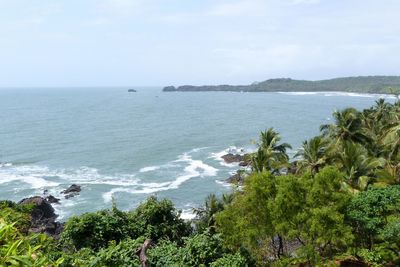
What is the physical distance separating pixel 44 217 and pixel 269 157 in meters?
30.3

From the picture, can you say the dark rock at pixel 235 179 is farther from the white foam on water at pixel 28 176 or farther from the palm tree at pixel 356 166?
the palm tree at pixel 356 166

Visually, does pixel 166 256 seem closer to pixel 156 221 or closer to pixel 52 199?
pixel 156 221

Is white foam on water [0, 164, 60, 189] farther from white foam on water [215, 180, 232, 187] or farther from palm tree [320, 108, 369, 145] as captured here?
palm tree [320, 108, 369, 145]

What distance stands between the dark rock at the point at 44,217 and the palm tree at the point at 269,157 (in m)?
25.3

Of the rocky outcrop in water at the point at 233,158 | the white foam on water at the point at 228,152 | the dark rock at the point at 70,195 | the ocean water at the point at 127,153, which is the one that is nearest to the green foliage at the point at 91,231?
the ocean water at the point at 127,153

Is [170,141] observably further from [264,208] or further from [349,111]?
[264,208]

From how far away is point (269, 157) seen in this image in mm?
35188

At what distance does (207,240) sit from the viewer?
18.5 metres

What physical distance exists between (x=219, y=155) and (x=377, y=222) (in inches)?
2253

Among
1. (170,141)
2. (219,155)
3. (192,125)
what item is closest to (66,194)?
(219,155)

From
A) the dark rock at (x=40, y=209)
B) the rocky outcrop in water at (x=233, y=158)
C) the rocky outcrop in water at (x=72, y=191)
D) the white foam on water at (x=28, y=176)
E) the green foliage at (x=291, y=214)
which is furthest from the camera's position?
the rocky outcrop in water at (x=233, y=158)

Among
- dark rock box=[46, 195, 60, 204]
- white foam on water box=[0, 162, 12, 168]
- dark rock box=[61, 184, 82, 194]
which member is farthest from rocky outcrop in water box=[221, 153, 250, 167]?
white foam on water box=[0, 162, 12, 168]

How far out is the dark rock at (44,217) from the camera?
46.7 m

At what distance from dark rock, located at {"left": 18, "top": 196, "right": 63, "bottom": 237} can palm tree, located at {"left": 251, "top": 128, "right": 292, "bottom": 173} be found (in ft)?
83.0
